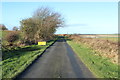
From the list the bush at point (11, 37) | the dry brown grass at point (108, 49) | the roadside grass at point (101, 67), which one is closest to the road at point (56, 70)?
the roadside grass at point (101, 67)

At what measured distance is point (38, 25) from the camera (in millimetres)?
39031

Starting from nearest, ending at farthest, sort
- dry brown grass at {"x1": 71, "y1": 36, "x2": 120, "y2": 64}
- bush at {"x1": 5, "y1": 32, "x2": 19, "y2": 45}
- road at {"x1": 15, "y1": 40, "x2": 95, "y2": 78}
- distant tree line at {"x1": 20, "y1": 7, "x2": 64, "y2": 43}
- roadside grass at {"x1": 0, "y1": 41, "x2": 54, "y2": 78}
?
road at {"x1": 15, "y1": 40, "x2": 95, "y2": 78}
roadside grass at {"x1": 0, "y1": 41, "x2": 54, "y2": 78}
dry brown grass at {"x1": 71, "y1": 36, "x2": 120, "y2": 64}
bush at {"x1": 5, "y1": 32, "x2": 19, "y2": 45}
distant tree line at {"x1": 20, "y1": 7, "x2": 64, "y2": 43}

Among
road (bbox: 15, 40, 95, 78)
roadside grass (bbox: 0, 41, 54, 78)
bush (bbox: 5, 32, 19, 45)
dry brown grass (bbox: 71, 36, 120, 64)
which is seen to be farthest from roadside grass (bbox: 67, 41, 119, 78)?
bush (bbox: 5, 32, 19, 45)

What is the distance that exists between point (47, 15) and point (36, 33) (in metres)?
8.78

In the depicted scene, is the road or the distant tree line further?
the distant tree line

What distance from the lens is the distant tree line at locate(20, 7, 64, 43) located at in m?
34.1

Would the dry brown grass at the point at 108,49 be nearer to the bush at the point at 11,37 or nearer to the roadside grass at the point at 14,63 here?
the roadside grass at the point at 14,63

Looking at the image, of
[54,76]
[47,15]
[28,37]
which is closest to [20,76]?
[54,76]

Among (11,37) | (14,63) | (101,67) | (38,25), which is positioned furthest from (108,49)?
(38,25)

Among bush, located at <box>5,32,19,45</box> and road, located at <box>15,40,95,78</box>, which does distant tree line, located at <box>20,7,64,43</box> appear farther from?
road, located at <box>15,40,95,78</box>

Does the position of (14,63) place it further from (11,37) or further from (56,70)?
(11,37)

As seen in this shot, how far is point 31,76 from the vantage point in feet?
23.7

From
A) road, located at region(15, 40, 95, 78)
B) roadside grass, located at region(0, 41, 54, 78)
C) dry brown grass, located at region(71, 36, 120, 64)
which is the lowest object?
road, located at region(15, 40, 95, 78)

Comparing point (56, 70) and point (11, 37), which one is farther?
point (11, 37)
